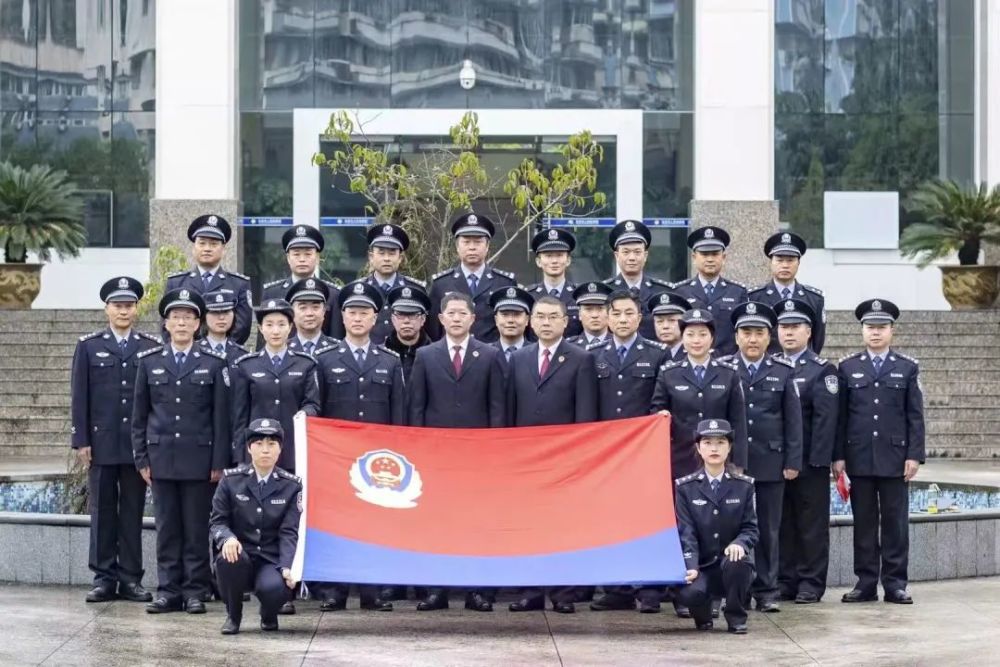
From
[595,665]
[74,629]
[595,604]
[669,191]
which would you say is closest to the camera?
[595,665]

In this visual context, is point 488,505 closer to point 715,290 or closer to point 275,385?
point 275,385

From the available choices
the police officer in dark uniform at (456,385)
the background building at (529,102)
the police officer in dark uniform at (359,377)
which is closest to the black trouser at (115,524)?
the police officer in dark uniform at (359,377)

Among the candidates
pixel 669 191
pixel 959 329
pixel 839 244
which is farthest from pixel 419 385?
pixel 839 244

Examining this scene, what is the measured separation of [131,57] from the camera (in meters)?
30.0

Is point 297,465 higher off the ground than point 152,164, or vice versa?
point 152,164

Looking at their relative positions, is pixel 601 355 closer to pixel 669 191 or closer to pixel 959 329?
pixel 959 329

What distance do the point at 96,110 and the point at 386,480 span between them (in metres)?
20.6

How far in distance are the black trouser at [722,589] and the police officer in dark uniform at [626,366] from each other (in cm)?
95

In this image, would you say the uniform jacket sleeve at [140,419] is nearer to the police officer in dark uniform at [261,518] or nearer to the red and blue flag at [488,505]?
the police officer in dark uniform at [261,518]

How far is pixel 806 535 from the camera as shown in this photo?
39.4 feet

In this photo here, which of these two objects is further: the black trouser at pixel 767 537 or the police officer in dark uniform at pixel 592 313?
the police officer in dark uniform at pixel 592 313

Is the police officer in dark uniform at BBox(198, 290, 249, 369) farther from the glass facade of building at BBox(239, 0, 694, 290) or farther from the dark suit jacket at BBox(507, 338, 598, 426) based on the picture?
the glass facade of building at BBox(239, 0, 694, 290)

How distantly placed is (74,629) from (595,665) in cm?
316

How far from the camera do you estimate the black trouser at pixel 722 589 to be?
10.5 m
